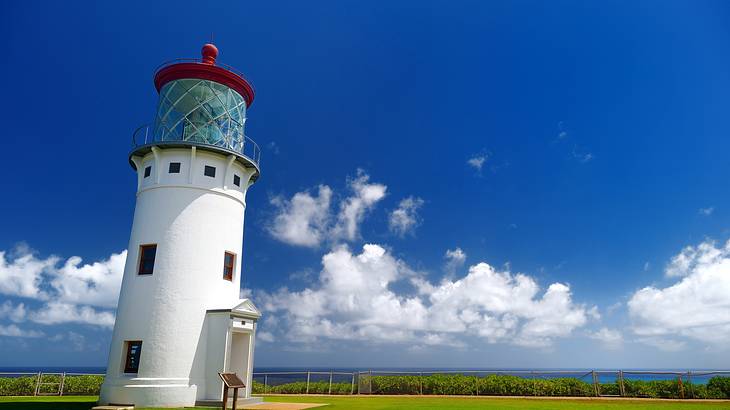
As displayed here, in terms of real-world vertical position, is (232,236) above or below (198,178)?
below

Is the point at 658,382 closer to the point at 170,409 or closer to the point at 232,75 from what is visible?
the point at 170,409

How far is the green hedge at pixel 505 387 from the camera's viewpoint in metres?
21.4

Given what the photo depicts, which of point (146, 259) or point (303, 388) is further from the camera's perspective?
point (303, 388)

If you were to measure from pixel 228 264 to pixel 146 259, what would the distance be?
3.05 metres

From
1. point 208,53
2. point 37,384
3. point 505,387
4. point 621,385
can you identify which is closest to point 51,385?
point 37,384

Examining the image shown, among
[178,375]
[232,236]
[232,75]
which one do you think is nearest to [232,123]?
[232,75]

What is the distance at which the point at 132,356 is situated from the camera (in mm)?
17203

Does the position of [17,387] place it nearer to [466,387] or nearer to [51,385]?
[51,385]

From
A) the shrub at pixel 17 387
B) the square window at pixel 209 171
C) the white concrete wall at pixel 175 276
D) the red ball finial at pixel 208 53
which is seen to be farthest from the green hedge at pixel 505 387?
the red ball finial at pixel 208 53

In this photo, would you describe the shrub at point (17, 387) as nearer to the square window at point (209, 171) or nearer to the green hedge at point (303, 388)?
the green hedge at point (303, 388)

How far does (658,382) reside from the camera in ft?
72.7

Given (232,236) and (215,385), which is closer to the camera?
(215,385)

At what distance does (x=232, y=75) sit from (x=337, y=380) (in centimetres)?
1766

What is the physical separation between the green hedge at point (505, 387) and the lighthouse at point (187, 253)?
8.05 metres
